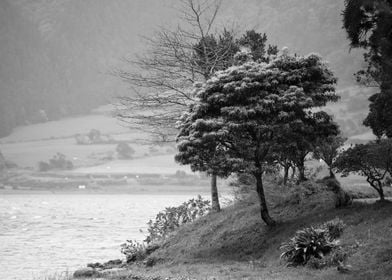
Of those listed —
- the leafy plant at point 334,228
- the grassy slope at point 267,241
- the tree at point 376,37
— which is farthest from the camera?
the leafy plant at point 334,228

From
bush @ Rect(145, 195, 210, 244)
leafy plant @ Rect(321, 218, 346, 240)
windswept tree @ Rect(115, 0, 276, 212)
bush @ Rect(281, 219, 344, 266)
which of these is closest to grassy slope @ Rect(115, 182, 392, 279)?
leafy plant @ Rect(321, 218, 346, 240)

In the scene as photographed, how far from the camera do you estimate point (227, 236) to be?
28109mm

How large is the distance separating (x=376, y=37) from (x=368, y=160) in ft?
24.2

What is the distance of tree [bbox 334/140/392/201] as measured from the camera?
22.4 metres

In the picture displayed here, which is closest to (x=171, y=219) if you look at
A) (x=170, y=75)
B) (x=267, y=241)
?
(x=170, y=75)

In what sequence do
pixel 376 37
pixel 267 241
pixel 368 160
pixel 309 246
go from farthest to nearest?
pixel 267 241 → pixel 368 160 → pixel 309 246 → pixel 376 37

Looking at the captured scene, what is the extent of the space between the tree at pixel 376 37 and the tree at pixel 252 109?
8.35 feet

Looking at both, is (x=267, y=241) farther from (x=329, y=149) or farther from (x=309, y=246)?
(x=329, y=149)

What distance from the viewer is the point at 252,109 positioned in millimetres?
23891

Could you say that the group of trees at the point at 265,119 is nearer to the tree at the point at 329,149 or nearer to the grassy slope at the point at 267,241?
the tree at the point at 329,149

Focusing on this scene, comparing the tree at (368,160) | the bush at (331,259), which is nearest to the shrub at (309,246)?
the bush at (331,259)

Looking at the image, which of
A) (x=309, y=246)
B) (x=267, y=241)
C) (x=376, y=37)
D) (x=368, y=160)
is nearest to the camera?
(x=376, y=37)

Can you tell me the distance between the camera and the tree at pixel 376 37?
15663 millimetres

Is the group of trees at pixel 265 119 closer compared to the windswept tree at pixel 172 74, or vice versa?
the group of trees at pixel 265 119
